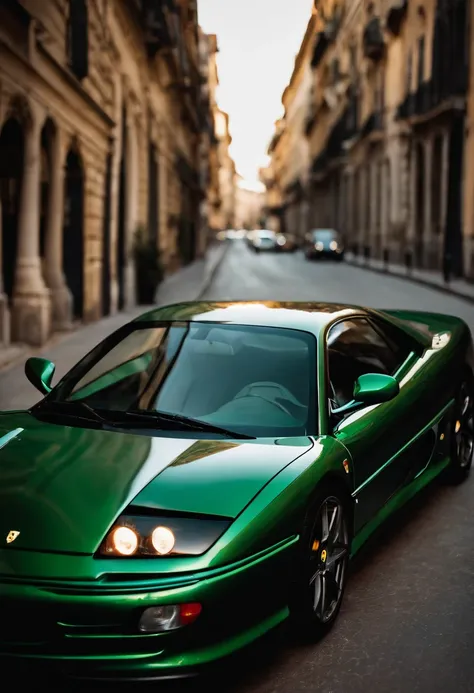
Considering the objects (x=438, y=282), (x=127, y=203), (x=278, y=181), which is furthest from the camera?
(x=278, y=181)

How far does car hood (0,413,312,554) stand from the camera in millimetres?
3523

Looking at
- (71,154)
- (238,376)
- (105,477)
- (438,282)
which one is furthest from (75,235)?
(438,282)

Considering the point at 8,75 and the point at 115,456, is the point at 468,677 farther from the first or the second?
the point at 8,75

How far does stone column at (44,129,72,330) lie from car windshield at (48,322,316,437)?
34.4ft

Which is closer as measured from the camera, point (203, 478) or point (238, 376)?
point (203, 478)

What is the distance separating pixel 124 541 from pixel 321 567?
91cm

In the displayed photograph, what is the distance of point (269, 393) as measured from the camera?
4.70 metres

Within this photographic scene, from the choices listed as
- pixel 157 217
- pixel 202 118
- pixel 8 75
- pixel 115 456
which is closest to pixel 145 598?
pixel 115 456

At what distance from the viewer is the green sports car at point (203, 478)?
10.9 ft

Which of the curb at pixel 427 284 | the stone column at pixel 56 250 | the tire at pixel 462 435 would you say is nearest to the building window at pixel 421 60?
the curb at pixel 427 284

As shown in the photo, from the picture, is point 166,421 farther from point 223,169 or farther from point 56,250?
point 223,169

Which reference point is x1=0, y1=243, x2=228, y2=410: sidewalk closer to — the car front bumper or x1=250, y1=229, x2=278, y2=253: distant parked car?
the car front bumper

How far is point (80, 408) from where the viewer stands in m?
4.61

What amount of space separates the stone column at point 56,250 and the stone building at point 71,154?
0.02 metres
